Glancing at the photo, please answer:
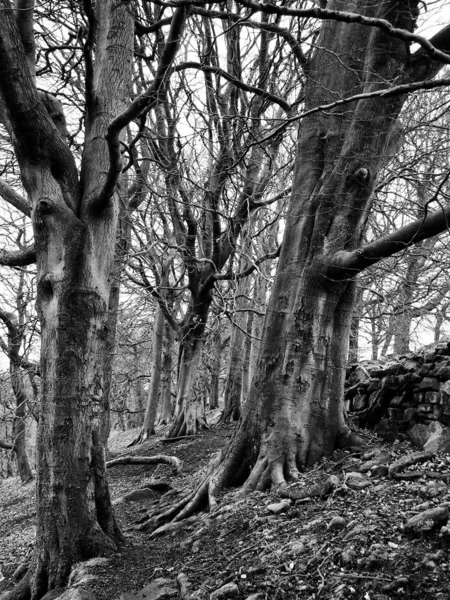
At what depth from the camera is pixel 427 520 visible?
2.45 meters

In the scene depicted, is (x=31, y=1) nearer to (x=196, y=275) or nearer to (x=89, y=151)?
(x=89, y=151)

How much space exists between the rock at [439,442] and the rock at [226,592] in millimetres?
2153

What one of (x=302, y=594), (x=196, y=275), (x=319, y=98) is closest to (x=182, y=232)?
(x=196, y=275)

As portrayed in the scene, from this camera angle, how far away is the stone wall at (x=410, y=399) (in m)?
4.23

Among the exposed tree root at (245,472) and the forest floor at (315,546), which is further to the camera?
the exposed tree root at (245,472)

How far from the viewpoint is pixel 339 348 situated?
4.73 meters

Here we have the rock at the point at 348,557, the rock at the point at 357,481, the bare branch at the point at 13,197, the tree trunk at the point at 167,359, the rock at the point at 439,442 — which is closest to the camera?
the rock at the point at 348,557

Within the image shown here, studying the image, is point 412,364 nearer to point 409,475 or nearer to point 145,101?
point 409,475

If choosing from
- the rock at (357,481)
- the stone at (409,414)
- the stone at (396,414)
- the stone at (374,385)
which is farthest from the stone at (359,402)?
the rock at (357,481)

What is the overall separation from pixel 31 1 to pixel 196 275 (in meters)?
6.77

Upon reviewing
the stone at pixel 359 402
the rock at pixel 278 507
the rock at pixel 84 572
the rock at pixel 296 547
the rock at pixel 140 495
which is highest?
the stone at pixel 359 402

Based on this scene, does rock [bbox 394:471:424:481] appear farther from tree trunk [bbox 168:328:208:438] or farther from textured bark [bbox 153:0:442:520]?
tree trunk [bbox 168:328:208:438]

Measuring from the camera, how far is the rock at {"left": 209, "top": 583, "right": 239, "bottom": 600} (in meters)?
2.47

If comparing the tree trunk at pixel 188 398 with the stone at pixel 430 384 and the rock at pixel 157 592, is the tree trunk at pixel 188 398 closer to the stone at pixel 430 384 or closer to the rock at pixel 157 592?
the stone at pixel 430 384
